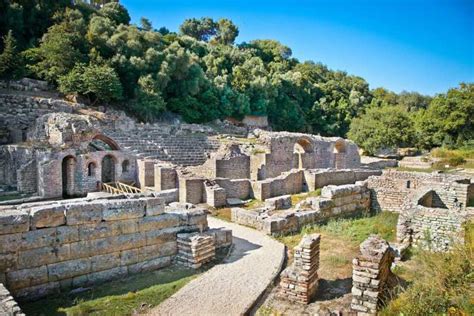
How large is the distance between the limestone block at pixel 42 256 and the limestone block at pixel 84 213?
1.64 ft

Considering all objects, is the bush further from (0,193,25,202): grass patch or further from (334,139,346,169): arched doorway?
(334,139,346,169): arched doorway

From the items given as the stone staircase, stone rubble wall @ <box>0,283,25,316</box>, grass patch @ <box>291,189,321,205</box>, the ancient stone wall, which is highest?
the ancient stone wall

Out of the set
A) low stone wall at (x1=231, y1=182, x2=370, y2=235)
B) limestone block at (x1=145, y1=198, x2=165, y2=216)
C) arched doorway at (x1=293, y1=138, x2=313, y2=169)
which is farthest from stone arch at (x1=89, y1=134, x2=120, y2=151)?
limestone block at (x1=145, y1=198, x2=165, y2=216)

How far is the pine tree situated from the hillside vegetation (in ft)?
0.24

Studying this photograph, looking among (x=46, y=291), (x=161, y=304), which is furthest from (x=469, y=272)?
(x=46, y=291)

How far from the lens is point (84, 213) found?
22.7 ft

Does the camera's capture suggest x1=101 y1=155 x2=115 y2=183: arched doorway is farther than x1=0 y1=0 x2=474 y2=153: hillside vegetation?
No

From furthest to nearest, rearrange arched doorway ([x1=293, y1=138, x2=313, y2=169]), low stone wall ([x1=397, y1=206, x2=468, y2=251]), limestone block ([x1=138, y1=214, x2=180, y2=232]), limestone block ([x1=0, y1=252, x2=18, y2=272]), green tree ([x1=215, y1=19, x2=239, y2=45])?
1. green tree ([x1=215, y1=19, x2=239, y2=45])
2. arched doorway ([x1=293, y1=138, x2=313, y2=169])
3. low stone wall ([x1=397, y1=206, x2=468, y2=251])
4. limestone block ([x1=138, y1=214, x2=180, y2=232])
5. limestone block ([x1=0, y1=252, x2=18, y2=272])

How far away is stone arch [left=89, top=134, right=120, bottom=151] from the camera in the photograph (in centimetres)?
1997

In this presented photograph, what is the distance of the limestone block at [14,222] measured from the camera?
612cm

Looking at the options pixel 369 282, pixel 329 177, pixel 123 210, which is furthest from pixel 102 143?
pixel 369 282

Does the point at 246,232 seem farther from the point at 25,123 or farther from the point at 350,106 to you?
the point at 350,106

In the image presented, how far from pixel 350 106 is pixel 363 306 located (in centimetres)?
5497

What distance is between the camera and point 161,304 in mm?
6223
